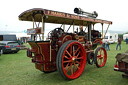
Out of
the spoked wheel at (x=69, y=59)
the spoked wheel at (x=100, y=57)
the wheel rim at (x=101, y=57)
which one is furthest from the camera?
the wheel rim at (x=101, y=57)

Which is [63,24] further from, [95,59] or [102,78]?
[102,78]

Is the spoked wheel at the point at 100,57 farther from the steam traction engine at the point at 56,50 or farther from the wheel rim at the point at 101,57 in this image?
the steam traction engine at the point at 56,50

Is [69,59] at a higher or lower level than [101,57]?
higher

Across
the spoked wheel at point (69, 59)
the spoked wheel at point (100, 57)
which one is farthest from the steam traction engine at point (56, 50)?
the spoked wheel at point (100, 57)

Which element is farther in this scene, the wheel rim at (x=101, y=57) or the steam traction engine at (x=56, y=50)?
the wheel rim at (x=101, y=57)

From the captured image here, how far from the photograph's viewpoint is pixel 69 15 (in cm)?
412

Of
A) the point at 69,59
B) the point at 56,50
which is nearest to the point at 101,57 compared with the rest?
the point at 69,59

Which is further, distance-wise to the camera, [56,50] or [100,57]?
[100,57]

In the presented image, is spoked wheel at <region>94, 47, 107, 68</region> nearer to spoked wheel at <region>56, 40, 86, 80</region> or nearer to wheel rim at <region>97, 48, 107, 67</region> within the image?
wheel rim at <region>97, 48, 107, 67</region>

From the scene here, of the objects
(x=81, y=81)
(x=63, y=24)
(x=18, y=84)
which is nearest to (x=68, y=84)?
(x=81, y=81)

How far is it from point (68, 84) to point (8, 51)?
866 centimetres

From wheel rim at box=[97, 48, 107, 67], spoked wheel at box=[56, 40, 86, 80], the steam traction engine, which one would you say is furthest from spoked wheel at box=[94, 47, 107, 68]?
spoked wheel at box=[56, 40, 86, 80]

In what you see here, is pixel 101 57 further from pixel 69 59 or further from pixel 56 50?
pixel 56 50

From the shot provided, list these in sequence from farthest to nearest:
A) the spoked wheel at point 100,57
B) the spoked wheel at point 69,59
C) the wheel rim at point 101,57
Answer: the wheel rim at point 101,57 < the spoked wheel at point 100,57 < the spoked wheel at point 69,59
